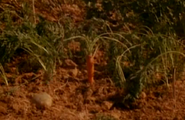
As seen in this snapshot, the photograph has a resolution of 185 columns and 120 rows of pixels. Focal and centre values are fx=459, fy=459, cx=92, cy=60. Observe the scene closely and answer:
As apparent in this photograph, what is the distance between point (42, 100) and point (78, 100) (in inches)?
9.7

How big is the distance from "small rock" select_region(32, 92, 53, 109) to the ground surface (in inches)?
1.1

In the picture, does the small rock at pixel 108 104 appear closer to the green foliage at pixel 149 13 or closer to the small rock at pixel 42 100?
the small rock at pixel 42 100

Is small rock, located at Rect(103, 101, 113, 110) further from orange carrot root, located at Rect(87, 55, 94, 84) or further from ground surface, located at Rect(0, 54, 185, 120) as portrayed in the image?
orange carrot root, located at Rect(87, 55, 94, 84)

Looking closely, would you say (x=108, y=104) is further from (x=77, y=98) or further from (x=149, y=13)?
(x=149, y=13)

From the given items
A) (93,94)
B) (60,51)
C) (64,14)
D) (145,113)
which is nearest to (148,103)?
(145,113)

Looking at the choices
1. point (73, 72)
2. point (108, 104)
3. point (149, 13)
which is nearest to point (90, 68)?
point (73, 72)

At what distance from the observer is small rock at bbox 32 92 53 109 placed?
3.06m

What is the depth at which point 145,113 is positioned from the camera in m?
3.04

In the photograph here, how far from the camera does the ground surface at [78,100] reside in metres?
3.01

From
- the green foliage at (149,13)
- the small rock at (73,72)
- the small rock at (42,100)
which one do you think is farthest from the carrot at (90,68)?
the green foliage at (149,13)

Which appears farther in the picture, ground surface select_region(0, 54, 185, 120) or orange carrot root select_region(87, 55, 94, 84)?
orange carrot root select_region(87, 55, 94, 84)

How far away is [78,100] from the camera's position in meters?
3.13

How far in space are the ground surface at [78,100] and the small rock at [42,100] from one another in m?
0.03

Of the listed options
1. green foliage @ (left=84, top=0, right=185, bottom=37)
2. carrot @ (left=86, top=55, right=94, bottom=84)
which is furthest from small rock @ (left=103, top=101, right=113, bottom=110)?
green foliage @ (left=84, top=0, right=185, bottom=37)
